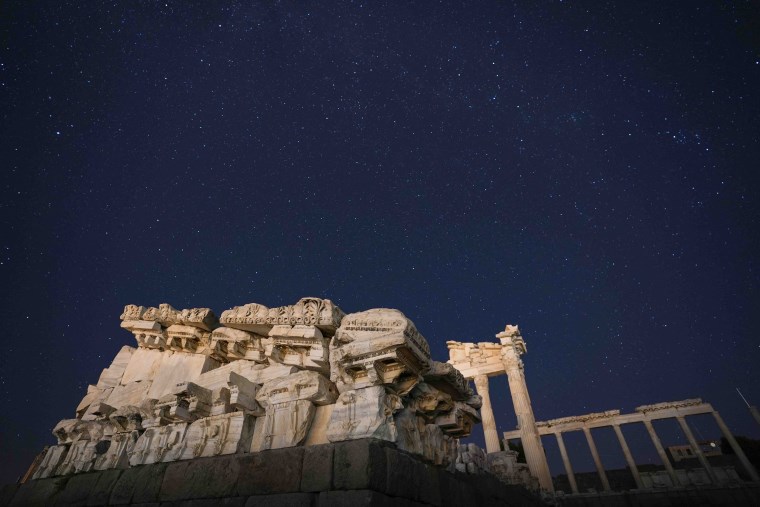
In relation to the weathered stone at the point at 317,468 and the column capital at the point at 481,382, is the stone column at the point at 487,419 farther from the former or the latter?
the weathered stone at the point at 317,468

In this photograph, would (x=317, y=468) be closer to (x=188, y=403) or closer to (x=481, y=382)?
(x=188, y=403)

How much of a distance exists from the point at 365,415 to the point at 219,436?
89.3 inches

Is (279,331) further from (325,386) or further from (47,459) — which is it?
(47,459)

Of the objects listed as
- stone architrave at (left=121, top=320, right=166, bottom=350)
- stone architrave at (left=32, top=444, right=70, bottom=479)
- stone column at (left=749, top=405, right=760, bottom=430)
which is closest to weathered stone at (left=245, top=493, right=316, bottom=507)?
stone architrave at (left=121, top=320, right=166, bottom=350)

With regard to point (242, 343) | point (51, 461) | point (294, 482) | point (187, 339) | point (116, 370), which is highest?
point (187, 339)

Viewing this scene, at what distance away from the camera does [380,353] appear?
178 inches

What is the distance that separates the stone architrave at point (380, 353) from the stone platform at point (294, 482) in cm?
74

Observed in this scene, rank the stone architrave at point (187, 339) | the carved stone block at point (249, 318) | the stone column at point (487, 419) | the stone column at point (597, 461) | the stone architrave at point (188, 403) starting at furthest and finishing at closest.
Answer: the stone column at point (597, 461)
the stone column at point (487, 419)
the stone architrave at point (187, 339)
the carved stone block at point (249, 318)
the stone architrave at point (188, 403)

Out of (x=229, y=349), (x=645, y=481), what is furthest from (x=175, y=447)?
(x=645, y=481)

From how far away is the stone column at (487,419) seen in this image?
1894 centimetres

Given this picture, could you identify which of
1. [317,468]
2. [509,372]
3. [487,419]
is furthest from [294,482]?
[487,419]

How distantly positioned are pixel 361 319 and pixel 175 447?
326cm

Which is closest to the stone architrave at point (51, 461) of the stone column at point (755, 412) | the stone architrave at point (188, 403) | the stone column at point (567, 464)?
the stone architrave at point (188, 403)

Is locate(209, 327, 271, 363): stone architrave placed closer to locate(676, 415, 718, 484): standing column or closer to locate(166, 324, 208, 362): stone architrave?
locate(166, 324, 208, 362): stone architrave
